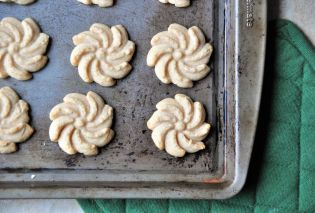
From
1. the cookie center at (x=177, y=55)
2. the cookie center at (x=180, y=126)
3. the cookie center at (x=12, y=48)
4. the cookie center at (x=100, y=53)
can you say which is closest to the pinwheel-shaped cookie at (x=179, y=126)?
the cookie center at (x=180, y=126)

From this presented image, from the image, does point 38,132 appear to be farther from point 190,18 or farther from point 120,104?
point 190,18

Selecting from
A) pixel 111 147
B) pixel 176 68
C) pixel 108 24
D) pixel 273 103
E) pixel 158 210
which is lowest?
pixel 158 210

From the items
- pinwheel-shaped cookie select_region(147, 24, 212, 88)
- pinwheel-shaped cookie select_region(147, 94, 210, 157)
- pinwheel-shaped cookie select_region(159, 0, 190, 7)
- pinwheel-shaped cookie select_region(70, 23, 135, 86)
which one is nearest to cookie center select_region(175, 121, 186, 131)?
pinwheel-shaped cookie select_region(147, 94, 210, 157)

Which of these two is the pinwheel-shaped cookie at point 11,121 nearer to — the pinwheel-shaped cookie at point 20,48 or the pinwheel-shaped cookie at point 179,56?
the pinwheel-shaped cookie at point 20,48

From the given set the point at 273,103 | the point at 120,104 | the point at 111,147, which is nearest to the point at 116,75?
the point at 120,104

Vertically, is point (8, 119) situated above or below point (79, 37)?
below

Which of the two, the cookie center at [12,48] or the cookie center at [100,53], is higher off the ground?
the cookie center at [12,48]
